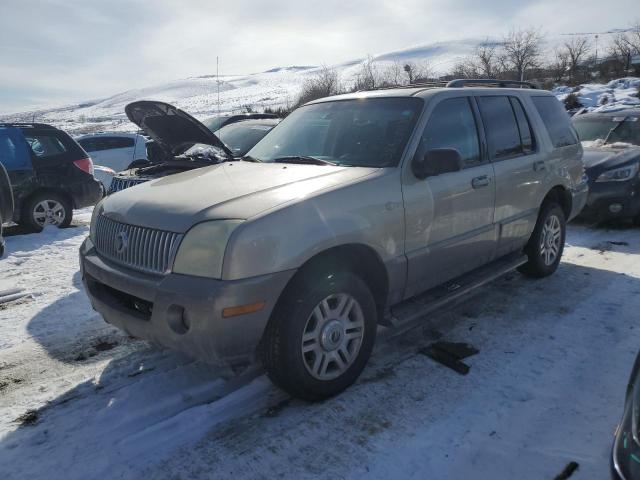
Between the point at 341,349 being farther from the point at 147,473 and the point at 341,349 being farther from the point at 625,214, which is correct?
the point at 625,214

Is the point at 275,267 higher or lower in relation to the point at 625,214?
higher

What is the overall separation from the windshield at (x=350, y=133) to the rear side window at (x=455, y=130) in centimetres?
16

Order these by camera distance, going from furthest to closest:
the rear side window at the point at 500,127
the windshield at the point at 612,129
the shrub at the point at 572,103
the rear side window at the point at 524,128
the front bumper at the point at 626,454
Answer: the shrub at the point at 572,103 → the windshield at the point at 612,129 → the rear side window at the point at 524,128 → the rear side window at the point at 500,127 → the front bumper at the point at 626,454

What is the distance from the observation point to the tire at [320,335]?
288 cm

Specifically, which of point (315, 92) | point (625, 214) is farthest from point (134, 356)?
point (315, 92)

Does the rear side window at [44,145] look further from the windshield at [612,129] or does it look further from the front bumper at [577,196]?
the windshield at [612,129]

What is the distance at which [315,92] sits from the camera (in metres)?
39.1

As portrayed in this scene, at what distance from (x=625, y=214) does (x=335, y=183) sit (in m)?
5.84

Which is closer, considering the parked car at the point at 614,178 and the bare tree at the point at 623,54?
the parked car at the point at 614,178

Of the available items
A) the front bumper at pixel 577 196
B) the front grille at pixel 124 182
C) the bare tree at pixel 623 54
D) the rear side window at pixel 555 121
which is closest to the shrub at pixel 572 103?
the bare tree at pixel 623 54

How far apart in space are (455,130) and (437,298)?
1.31 metres

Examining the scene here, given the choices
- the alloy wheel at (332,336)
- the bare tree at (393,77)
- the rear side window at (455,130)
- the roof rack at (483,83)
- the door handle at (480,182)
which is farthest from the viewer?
the bare tree at (393,77)

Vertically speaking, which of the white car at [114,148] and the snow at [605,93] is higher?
the snow at [605,93]

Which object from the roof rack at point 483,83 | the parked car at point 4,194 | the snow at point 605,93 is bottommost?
the parked car at point 4,194
